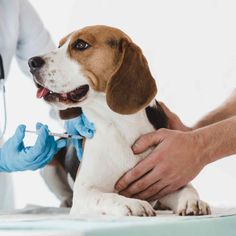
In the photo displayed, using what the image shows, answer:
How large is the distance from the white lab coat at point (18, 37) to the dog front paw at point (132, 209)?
3.08 ft

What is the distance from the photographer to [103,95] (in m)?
1.44

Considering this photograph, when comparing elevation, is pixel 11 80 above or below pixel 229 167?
above

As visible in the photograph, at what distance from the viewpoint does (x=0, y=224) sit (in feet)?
3.38

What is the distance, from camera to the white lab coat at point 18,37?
1.96 meters

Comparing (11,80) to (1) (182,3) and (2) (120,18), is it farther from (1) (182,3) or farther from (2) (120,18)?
(1) (182,3)

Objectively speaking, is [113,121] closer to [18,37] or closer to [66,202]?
[66,202]

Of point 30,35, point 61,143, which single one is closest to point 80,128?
point 61,143

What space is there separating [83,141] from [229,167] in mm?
1158

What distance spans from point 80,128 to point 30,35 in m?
0.74

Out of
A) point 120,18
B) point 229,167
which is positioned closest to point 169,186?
point 229,167

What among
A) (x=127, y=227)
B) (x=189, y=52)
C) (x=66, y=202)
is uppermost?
(x=127, y=227)

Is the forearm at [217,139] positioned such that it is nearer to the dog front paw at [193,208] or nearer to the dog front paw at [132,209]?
the dog front paw at [193,208]

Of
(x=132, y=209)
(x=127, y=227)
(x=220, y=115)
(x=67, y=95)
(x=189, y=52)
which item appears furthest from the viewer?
(x=189, y=52)

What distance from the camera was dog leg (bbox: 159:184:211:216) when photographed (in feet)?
4.07
